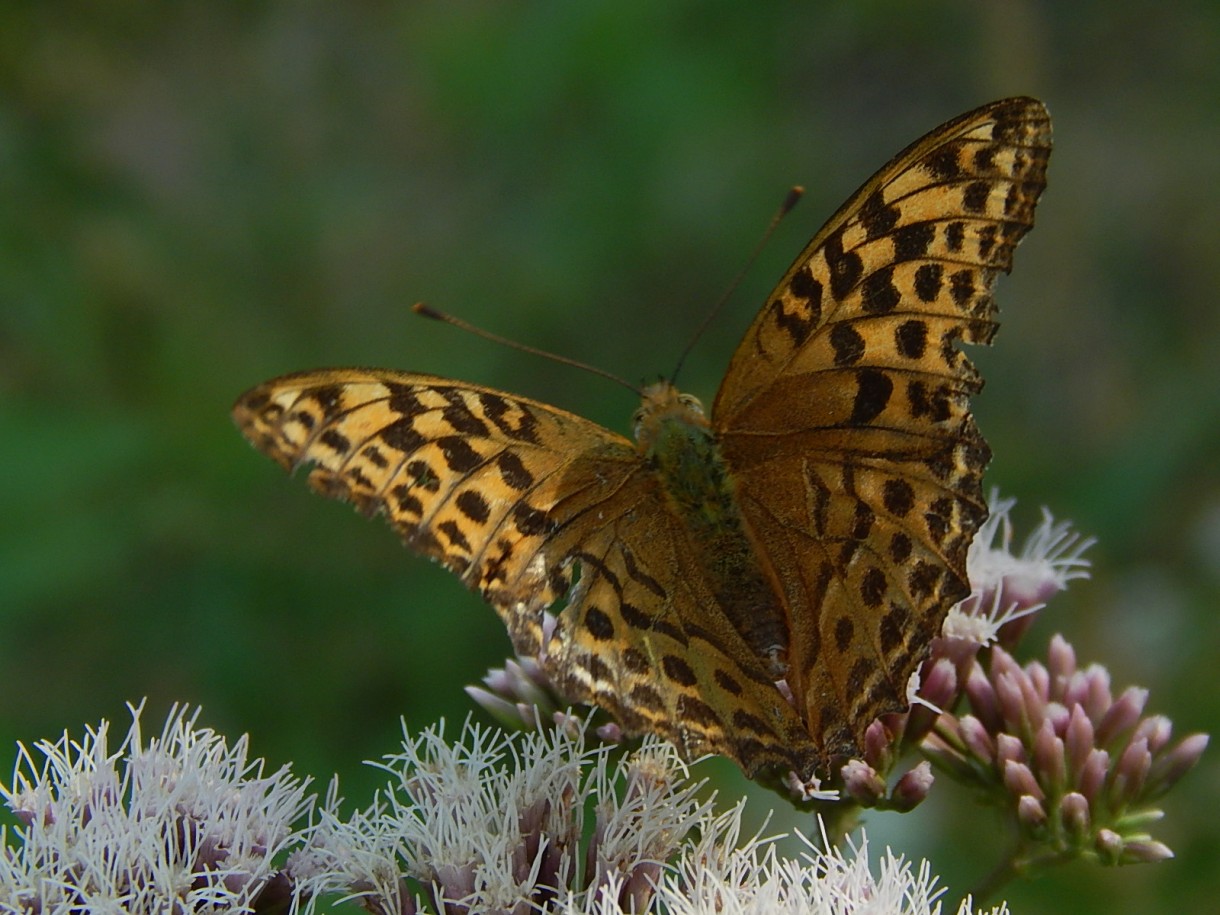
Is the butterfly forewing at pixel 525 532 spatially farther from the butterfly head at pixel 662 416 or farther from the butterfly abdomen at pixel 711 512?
the butterfly head at pixel 662 416

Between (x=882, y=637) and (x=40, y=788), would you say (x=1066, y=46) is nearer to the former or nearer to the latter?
(x=882, y=637)

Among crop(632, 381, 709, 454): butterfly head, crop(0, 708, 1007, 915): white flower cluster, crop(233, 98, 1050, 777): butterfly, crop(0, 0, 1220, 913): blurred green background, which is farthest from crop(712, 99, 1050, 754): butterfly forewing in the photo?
crop(0, 0, 1220, 913): blurred green background

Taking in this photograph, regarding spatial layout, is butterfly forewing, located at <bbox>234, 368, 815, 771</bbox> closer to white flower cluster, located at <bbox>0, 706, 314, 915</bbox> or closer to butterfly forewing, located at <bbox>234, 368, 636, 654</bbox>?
butterfly forewing, located at <bbox>234, 368, 636, 654</bbox>

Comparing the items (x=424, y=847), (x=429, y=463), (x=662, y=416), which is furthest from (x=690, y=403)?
(x=424, y=847)

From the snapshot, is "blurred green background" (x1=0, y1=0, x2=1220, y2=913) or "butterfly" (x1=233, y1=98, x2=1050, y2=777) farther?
"blurred green background" (x1=0, y1=0, x2=1220, y2=913)

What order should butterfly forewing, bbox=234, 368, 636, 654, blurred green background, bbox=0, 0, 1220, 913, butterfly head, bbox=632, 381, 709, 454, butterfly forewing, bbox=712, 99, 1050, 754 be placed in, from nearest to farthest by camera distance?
butterfly forewing, bbox=712, 99, 1050, 754, butterfly forewing, bbox=234, 368, 636, 654, butterfly head, bbox=632, 381, 709, 454, blurred green background, bbox=0, 0, 1220, 913

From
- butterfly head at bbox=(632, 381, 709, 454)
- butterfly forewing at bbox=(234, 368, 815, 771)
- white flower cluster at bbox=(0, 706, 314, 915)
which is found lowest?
white flower cluster at bbox=(0, 706, 314, 915)

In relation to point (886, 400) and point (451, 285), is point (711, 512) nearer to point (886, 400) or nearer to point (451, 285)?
point (886, 400)

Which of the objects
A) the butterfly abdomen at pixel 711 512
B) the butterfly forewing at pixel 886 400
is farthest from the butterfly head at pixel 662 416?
the butterfly forewing at pixel 886 400
